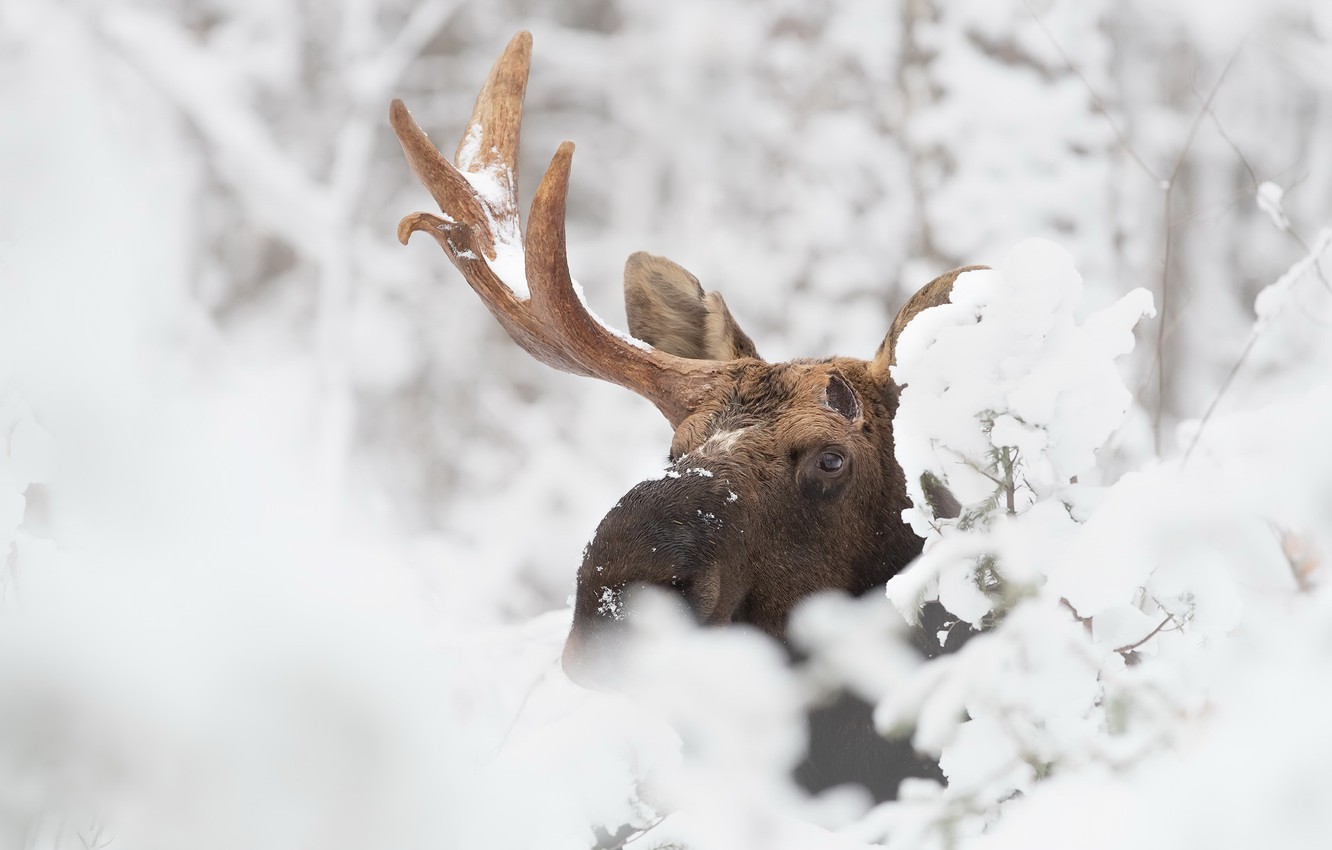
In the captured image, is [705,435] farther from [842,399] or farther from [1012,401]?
[1012,401]

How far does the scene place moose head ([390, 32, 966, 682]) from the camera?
2.40 metres

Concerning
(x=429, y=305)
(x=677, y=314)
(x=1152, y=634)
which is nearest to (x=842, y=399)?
(x=677, y=314)

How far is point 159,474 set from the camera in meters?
2.53

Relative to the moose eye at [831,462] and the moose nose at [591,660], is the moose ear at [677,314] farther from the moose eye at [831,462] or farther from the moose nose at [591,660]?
the moose nose at [591,660]

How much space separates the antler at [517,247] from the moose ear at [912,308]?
0.39 meters

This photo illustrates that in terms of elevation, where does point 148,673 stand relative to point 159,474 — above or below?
below

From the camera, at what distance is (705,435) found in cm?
280

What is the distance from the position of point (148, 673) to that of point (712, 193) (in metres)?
7.63

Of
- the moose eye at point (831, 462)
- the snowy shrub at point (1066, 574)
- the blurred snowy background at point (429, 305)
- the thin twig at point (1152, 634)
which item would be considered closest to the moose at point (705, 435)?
the moose eye at point (831, 462)

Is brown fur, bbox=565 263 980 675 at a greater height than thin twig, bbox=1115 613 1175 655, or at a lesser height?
greater

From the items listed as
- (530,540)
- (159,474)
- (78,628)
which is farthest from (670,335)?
(530,540)

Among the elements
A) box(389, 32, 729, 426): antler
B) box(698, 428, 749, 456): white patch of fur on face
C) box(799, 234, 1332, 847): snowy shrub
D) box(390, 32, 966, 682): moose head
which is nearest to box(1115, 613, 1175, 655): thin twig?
box(799, 234, 1332, 847): snowy shrub

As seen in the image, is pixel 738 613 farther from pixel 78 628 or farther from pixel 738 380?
pixel 78 628

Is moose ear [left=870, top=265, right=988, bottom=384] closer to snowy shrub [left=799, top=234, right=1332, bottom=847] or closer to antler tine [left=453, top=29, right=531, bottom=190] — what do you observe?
snowy shrub [left=799, top=234, right=1332, bottom=847]
